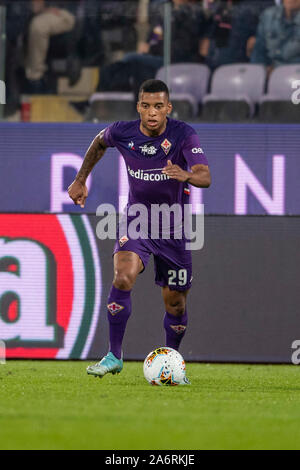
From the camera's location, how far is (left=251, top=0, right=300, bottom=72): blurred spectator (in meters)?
9.94

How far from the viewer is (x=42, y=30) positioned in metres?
10.2

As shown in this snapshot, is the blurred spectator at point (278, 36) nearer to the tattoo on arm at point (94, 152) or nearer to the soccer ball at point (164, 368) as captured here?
the tattoo on arm at point (94, 152)

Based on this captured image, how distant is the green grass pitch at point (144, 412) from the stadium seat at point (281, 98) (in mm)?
2829

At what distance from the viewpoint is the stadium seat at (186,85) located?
391 inches

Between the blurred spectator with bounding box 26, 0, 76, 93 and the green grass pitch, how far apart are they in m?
3.39

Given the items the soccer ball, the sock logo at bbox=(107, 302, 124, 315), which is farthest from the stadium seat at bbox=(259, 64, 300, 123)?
the soccer ball

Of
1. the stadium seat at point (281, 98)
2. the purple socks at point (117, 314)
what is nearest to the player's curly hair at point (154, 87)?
the purple socks at point (117, 314)

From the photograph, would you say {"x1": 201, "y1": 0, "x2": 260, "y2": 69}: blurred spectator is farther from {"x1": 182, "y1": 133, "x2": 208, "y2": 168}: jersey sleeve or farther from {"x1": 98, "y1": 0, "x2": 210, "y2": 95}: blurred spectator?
{"x1": 182, "y1": 133, "x2": 208, "y2": 168}: jersey sleeve

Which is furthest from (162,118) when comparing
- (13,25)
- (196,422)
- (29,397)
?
(13,25)

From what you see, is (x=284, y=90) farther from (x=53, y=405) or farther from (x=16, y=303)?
(x=53, y=405)

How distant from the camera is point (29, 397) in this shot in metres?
6.21

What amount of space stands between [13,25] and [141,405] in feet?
17.7

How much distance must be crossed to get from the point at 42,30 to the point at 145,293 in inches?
116

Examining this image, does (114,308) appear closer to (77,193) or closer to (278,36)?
(77,193)
